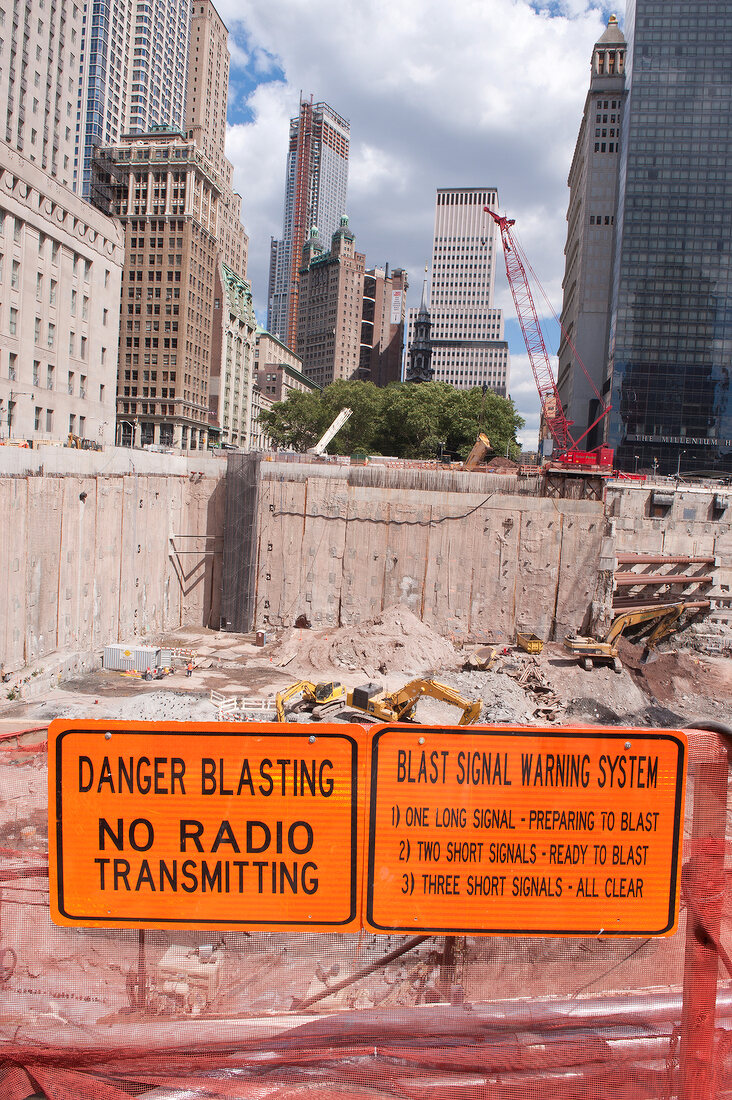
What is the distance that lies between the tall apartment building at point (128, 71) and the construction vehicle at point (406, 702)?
124 meters

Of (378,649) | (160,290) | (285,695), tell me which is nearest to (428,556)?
(378,649)

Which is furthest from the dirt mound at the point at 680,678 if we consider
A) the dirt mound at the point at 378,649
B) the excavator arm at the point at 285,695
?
the excavator arm at the point at 285,695

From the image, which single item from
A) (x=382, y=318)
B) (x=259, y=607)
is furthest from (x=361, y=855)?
(x=382, y=318)

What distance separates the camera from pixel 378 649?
80.0 ft

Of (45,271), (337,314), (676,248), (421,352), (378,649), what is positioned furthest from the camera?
(337,314)

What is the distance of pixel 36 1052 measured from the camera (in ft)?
11.8

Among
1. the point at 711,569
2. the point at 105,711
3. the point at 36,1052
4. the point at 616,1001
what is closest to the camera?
the point at 36,1052

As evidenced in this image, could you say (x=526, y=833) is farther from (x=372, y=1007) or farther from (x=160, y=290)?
(x=160, y=290)

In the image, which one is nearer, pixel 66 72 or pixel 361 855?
pixel 361 855

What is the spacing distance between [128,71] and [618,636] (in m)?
147

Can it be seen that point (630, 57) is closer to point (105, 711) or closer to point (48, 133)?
point (48, 133)

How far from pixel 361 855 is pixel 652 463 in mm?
97076

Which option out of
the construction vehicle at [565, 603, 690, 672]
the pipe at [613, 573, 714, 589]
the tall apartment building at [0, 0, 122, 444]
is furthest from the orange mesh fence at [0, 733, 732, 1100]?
the tall apartment building at [0, 0, 122, 444]

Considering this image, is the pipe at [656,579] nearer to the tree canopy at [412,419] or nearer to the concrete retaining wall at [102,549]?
the concrete retaining wall at [102,549]
